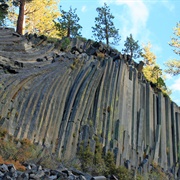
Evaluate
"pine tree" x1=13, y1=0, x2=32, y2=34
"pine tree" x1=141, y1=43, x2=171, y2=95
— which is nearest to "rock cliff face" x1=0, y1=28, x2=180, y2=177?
"pine tree" x1=13, y1=0, x2=32, y2=34

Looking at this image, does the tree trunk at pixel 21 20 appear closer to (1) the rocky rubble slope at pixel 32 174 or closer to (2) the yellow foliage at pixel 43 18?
(2) the yellow foliage at pixel 43 18

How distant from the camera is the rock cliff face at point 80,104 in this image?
A: 18.0 metres

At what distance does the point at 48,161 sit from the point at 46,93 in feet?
14.9

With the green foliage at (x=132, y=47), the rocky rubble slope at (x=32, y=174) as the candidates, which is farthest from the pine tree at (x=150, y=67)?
the rocky rubble slope at (x=32, y=174)

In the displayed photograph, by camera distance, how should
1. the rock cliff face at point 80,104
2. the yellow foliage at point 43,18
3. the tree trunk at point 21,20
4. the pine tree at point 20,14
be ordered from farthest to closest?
the yellow foliage at point 43,18, the pine tree at point 20,14, the tree trunk at point 21,20, the rock cliff face at point 80,104

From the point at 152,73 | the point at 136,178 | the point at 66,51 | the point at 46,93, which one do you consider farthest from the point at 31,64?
the point at 152,73

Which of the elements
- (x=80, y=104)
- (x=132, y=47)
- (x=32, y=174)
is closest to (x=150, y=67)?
(x=132, y=47)

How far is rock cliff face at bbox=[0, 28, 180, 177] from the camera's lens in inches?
707

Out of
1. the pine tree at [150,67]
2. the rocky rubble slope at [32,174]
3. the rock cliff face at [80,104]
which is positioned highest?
the pine tree at [150,67]

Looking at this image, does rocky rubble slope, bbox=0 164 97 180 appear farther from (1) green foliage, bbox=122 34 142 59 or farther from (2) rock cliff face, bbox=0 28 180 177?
(1) green foliage, bbox=122 34 142 59

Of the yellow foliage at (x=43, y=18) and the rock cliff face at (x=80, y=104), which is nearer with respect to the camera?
the rock cliff face at (x=80, y=104)

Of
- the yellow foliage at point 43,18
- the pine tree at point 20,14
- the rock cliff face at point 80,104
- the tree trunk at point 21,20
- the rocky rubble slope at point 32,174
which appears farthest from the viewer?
the yellow foliage at point 43,18

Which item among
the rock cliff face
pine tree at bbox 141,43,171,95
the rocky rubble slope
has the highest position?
pine tree at bbox 141,43,171,95

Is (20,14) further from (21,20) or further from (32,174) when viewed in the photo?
(32,174)
